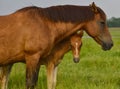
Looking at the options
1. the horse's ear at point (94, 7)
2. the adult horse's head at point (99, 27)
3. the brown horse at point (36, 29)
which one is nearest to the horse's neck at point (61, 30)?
the brown horse at point (36, 29)

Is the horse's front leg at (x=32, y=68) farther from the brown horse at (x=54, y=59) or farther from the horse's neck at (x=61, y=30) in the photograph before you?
the brown horse at (x=54, y=59)

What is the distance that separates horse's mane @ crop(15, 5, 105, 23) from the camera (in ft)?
24.9

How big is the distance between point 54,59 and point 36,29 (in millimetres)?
1802

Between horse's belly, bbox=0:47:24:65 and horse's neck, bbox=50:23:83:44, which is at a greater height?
horse's neck, bbox=50:23:83:44

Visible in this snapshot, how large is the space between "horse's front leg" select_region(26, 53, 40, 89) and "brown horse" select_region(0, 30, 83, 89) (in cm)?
103

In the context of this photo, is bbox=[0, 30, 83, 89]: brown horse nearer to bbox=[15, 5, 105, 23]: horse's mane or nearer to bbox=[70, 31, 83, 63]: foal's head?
bbox=[70, 31, 83, 63]: foal's head

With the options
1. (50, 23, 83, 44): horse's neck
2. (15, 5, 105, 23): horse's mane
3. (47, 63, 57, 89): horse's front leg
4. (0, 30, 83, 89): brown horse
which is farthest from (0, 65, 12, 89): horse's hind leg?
(15, 5, 105, 23): horse's mane

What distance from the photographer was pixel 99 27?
7973 millimetres

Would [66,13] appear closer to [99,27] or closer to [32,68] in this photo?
[99,27]

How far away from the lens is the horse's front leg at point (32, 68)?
23.4ft

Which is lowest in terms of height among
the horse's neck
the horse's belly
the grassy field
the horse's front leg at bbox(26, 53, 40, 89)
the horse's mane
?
the grassy field

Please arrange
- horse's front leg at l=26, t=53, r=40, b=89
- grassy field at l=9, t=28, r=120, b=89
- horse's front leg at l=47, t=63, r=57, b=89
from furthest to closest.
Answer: grassy field at l=9, t=28, r=120, b=89 < horse's front leg at l=47, t=63, r=57, b=89 < horse's front leg at l=26, t=53, r=40, b=89

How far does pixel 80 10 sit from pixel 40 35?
132 centimetres

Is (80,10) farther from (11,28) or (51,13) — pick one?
(11,28)
